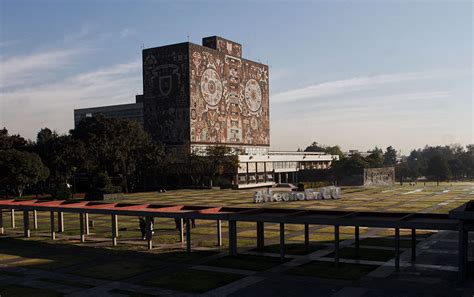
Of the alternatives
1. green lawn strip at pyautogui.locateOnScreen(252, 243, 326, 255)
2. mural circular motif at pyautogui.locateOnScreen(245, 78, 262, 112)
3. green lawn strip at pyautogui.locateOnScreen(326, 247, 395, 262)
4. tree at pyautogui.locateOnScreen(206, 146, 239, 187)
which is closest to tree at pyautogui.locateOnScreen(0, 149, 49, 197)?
tree at pyautogui.locateOnScreen(206, 146, 239, 187)

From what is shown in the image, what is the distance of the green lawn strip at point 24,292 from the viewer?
80.8 feet

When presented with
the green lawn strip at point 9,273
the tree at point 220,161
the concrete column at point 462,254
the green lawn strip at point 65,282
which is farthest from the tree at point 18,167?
the concrete column at point 462,254

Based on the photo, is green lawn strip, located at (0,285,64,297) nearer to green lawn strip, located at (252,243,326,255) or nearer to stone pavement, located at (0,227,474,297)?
stone pavement, located at (0,227,474,297)

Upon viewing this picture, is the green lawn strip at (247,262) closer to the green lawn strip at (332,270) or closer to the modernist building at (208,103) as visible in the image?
the green lawn strip at (332,270)

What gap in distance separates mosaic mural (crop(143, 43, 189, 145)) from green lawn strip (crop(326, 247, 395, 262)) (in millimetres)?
96936

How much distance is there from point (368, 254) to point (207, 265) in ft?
36.3

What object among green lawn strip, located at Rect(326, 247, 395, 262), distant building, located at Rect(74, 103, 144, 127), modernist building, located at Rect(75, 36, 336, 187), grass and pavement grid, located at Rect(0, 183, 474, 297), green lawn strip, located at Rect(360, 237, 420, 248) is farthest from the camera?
distant building, located at Rect(74, 103, 144, 127)

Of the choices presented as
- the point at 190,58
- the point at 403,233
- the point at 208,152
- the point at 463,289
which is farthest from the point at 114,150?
the point at 463,289

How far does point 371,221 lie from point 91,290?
16266 mm

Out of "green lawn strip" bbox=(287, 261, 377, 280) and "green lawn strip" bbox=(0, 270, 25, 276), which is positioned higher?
"green lawn strip" bbox=(287, 261, 377, 280)

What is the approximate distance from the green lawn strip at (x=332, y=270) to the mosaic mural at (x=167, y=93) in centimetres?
10072

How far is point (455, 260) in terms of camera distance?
101 ft

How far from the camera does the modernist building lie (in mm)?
128750

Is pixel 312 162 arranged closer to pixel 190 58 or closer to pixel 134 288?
pixel 190 58
